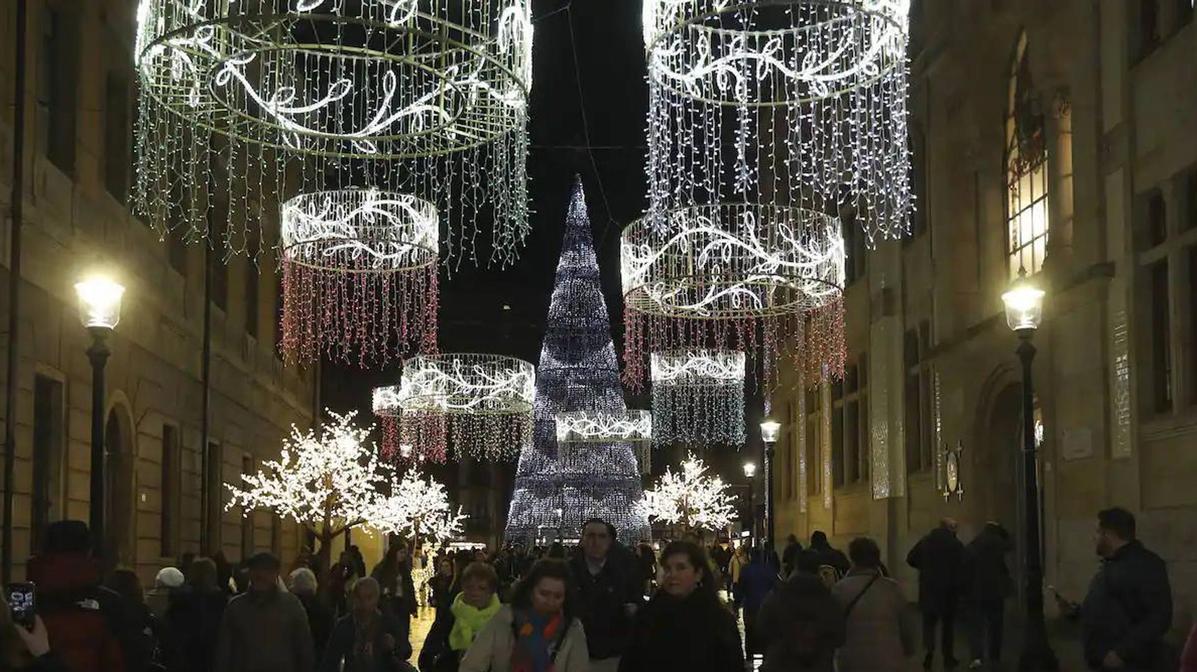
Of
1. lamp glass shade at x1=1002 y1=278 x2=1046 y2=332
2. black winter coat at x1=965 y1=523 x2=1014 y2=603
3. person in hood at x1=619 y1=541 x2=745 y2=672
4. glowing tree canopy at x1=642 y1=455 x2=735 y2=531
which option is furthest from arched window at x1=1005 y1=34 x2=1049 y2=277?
glowing tree canopy at x1=642 y1=455 x2=735 y2=531

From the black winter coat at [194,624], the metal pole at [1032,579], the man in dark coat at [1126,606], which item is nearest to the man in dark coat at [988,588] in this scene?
the metal pole at [1032,579]

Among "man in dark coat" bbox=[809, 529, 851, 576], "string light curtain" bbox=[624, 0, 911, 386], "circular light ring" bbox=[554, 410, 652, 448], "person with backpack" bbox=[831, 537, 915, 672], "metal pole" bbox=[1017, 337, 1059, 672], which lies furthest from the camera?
"circular light ring" bbox=[554, 410, 652, 448]

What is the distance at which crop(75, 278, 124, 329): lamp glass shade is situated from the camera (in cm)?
1677

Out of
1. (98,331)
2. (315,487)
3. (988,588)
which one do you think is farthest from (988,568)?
(315,487)

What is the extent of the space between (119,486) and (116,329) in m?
2.79

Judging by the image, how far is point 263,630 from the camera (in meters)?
10.7

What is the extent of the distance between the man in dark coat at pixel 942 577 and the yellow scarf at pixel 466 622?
10142mm

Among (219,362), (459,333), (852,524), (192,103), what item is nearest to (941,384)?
(852,524)

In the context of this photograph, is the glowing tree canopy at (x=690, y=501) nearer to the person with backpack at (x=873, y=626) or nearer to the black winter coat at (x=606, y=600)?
the black winter coat at (x=606, y=600)

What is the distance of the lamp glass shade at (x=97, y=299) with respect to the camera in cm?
1677

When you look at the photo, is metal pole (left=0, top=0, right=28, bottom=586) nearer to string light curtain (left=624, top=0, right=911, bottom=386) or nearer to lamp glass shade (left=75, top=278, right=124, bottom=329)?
lamp glass shade (left=75, top=278, right=124, bottom=329)

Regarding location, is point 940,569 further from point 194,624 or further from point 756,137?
point 194,624

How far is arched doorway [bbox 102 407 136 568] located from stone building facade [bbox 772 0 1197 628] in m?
13.6

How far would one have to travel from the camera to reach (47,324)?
780 inches
